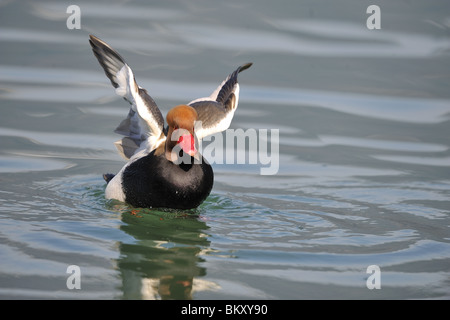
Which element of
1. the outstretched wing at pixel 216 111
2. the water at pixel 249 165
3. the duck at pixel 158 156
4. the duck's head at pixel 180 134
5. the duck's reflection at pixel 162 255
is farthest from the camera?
the outstretched wing at pixel 216 111

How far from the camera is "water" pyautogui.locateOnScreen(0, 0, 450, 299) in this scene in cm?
663

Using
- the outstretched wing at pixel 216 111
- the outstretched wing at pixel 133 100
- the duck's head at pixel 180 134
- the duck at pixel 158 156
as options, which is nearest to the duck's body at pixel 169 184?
the duck at pixel 158 156

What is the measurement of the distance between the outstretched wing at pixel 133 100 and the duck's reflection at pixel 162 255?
0.91 meters

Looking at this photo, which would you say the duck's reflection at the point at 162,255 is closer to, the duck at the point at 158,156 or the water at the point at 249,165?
the water at the point at 249,165

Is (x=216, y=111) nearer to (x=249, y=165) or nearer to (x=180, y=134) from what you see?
(x=180, y=134)

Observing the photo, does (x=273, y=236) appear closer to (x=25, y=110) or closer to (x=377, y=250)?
(x=377, y=250)

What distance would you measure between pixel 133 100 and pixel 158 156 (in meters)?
0.66

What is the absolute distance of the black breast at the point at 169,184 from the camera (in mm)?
8008

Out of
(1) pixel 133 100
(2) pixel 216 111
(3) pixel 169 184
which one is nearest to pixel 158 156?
(3) pixel 169 184

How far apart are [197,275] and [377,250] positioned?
6.17 ft

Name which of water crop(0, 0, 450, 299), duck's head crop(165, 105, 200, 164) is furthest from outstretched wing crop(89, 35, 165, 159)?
water crop(0, 0, 450, 299)

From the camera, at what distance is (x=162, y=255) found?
691 centimetres

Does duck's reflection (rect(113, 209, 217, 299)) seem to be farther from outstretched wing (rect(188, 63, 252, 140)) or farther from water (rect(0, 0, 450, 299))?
outstretched wing (rect(188, 63, 252, 140))

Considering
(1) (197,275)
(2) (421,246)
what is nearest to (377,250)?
(2) (421,246)
